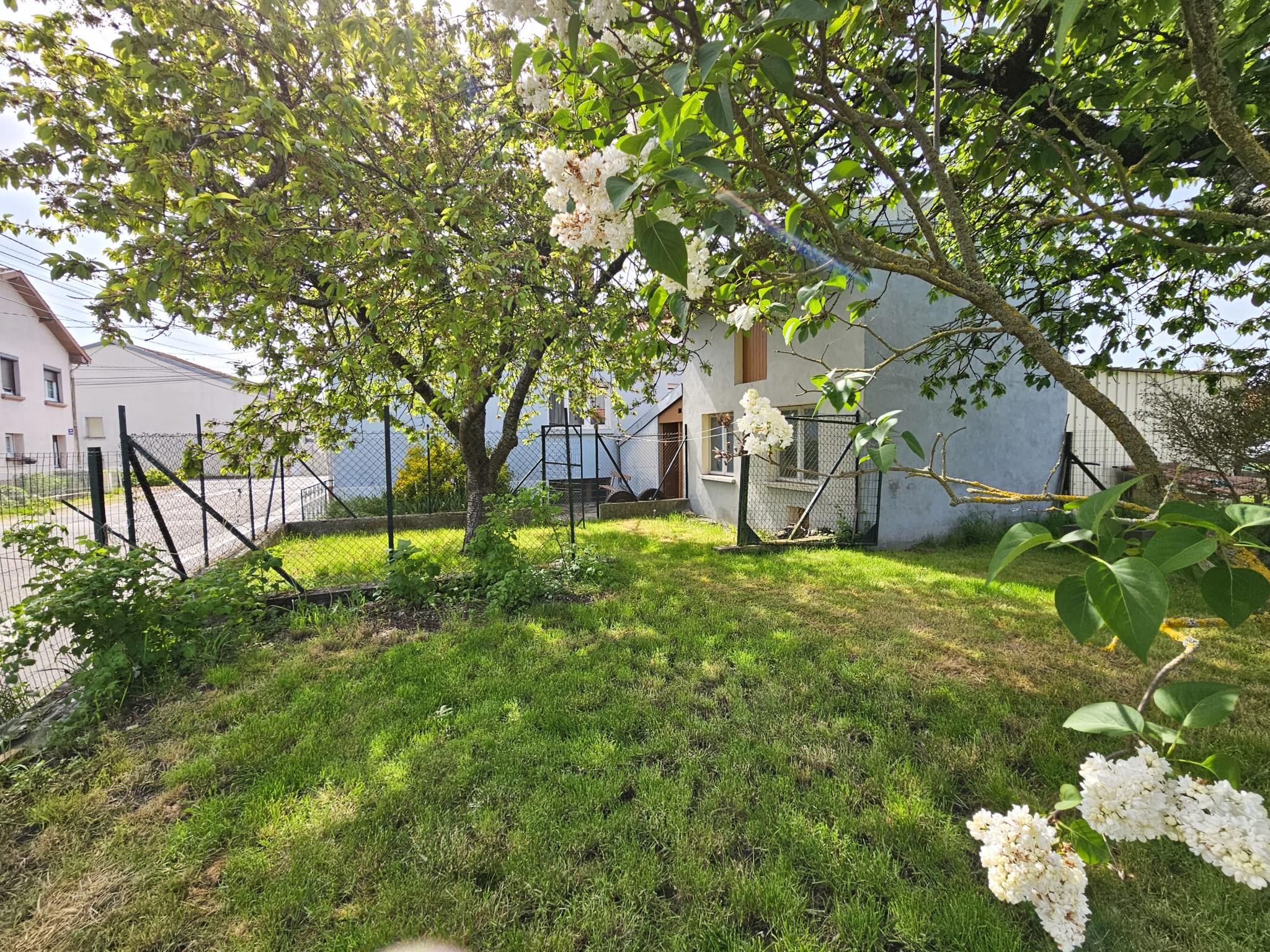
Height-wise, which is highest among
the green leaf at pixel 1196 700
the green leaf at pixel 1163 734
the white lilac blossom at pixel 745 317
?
the white lilac blossom at pixel 745 317

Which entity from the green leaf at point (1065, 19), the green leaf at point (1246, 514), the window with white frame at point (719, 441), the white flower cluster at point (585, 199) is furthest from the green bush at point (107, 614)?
the window with white frame at point (719, 441)

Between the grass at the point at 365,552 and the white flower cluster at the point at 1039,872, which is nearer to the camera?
the white flower cluster at the point at 1039,872

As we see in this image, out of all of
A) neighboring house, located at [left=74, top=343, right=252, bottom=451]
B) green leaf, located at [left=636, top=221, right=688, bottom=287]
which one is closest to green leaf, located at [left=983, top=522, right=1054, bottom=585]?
green leaf, located at [left=636, top=221, right=688, bottom=287]

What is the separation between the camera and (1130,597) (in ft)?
1.84

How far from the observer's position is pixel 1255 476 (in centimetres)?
535

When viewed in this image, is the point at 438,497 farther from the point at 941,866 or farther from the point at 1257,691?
the point at 1257,691

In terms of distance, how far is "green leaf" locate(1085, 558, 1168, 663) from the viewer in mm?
537

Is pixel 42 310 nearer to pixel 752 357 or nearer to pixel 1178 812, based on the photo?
pixel 752 357

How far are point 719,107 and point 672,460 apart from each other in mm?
10011

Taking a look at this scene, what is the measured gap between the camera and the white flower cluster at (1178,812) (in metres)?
0.64

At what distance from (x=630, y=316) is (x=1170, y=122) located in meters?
2.30

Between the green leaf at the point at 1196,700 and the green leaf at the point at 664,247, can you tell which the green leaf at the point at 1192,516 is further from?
the green leaf at the point at 664,247

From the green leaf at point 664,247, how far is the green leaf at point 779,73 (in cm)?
28

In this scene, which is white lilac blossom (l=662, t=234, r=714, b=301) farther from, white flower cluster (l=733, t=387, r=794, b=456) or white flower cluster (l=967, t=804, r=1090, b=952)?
white flower cluster (l=967, t=804, r=1090, b=952)
